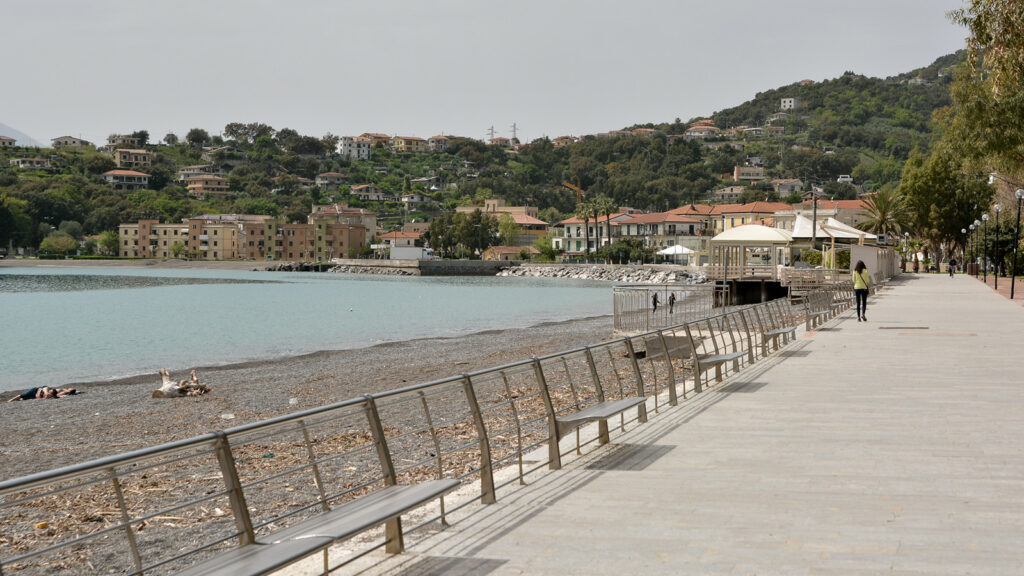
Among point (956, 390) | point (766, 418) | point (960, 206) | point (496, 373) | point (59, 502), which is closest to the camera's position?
point (496, 373)

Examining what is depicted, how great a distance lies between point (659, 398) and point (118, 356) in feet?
83.6

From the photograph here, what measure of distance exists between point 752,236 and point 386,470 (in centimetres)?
3011

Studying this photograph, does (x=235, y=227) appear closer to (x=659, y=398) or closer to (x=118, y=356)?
(x=118, y=356)

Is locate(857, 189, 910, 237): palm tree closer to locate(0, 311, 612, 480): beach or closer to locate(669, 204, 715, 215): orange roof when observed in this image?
locate(0, 311, 612, 480): beach

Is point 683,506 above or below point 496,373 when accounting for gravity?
below

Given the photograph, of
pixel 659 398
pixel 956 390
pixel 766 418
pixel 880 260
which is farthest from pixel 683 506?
pixel 880 260

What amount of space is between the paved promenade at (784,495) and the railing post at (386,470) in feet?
0.51

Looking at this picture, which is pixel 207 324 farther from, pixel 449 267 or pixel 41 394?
pixel 449 267

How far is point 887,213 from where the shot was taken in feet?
261

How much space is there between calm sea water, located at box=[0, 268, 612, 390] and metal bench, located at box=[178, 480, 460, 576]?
2249 cm

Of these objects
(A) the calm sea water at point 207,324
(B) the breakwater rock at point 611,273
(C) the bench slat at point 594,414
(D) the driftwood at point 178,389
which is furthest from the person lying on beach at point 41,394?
(B) the breakwater rock at point 611,273

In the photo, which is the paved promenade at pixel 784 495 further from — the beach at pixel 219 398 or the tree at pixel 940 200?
the tree at pixel 940 200

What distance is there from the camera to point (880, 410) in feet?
33.7

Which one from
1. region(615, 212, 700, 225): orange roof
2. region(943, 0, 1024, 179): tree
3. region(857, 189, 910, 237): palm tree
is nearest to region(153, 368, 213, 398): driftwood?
region(943, 0, 1024, 179): tree
